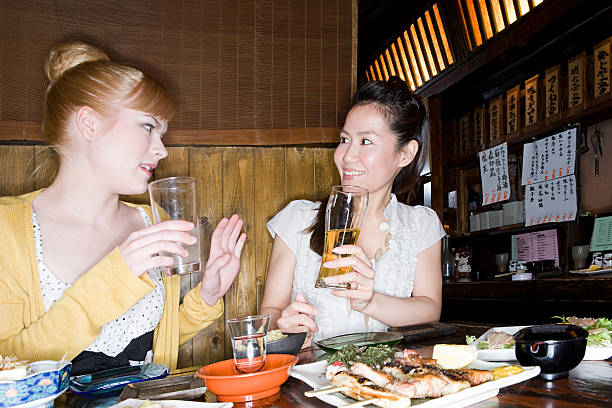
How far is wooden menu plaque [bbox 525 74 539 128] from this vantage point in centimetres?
385

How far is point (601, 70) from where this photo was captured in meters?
3.25

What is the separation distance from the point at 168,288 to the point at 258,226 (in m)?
0.79

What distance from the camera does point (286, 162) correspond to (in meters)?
2.61

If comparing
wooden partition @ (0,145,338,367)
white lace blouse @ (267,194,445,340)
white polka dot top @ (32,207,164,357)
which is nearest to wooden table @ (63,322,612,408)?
white polka dot top @ (32,207,164,357)

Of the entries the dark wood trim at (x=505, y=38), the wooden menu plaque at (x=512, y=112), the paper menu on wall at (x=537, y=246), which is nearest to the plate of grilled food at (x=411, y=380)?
the dark wood trim at (x=505, y=38)

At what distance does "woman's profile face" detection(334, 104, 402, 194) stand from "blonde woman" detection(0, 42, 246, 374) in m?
0.63

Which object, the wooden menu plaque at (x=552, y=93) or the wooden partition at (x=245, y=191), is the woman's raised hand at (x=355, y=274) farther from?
the wooden menu plaque at (x=552, y=93)

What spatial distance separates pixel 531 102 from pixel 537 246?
3.86 feet

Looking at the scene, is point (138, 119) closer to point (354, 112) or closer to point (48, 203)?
point (48, 203)

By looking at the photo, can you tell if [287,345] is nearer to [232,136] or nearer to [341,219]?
[341,219]

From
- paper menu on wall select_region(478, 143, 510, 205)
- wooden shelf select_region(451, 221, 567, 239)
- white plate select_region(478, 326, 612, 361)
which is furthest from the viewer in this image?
paper menu on wall select_region(478, 143, 510, 205)

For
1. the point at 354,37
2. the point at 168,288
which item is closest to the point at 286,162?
the point at 354,37

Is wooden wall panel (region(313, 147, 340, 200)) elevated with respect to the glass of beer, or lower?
elevated

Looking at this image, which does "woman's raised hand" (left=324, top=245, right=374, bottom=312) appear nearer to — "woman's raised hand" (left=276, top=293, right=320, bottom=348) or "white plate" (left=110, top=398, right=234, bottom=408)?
"woman's raised hand" (left=276, top=293, right=320, bottom=348)
